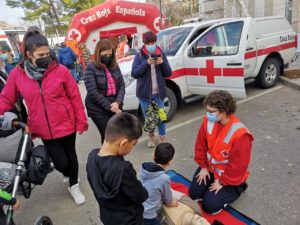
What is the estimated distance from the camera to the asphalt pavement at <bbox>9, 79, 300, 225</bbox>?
2766 millimetres

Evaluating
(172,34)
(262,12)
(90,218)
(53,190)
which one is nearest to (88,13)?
(172,34)

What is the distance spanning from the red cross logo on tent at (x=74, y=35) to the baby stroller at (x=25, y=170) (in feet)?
33.8

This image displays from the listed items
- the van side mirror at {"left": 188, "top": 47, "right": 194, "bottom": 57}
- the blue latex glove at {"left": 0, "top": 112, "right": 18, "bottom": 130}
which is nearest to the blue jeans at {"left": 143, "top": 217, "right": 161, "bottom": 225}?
the blue latex glove at {"left": 0, "top": 112, "right": 18, "bottom": 130}

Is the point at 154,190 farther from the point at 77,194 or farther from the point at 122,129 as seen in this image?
the point at 77,194

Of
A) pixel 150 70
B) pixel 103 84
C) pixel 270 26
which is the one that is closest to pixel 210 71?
pixel 150 70

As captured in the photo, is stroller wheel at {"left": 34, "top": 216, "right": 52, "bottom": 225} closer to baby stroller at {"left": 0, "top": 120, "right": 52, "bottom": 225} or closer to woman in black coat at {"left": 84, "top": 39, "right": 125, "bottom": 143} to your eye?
baby stroller at {"left": 0, "top": 120, "right": 52, "bottom": 225}

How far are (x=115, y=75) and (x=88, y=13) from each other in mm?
9735

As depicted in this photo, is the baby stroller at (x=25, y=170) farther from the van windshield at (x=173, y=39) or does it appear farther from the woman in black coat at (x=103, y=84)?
the van windshield at (x=173, y=39)

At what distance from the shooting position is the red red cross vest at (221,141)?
256cm

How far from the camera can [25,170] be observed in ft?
7.63

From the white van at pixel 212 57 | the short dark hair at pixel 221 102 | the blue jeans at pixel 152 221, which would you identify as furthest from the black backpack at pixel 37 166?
the white van at pixel 212 57

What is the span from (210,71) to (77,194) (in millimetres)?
3072

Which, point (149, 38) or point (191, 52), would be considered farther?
point (191, 52)

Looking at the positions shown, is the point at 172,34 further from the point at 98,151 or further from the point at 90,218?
the point at 98,151
